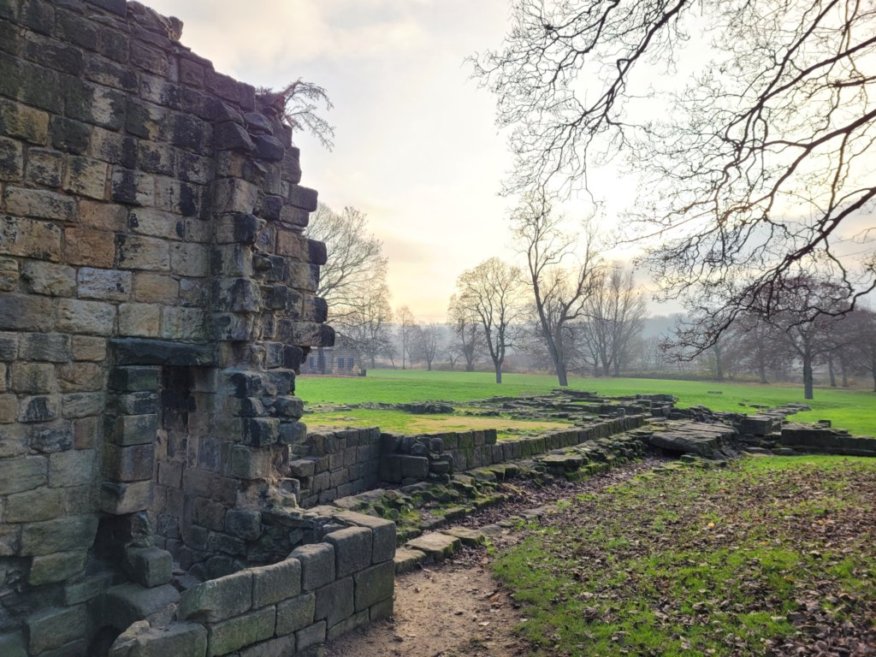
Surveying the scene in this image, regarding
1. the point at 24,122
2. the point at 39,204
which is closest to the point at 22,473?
the point at 39,204

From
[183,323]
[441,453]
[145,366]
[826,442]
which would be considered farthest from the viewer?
[826,442]

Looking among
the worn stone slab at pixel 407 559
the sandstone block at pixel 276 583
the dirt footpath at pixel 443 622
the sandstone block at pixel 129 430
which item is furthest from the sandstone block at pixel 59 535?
the worn stone slab at pixel 407 559

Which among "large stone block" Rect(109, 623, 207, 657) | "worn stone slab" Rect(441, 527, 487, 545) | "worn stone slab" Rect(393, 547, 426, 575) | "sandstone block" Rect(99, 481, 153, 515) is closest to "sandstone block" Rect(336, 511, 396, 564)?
"worn stone slab" Rect(393, 547, 426, 575)

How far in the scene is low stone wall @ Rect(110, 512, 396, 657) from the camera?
4.10 meters

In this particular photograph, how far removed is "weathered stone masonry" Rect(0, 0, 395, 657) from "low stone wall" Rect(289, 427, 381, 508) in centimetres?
290

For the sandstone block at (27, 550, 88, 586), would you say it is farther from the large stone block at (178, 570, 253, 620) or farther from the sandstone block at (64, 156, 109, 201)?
the sandstone block at (64, 156, 109, 201)

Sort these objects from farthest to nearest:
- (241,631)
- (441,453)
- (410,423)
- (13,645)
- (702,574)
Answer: (410,423) → (441,453) → (702,574) → (13,645) → (241,631)

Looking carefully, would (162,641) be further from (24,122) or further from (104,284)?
(24,122)

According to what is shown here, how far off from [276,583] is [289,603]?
10.2 inches

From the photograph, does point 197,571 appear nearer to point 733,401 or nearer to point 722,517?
point 722,517

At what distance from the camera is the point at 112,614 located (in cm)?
505

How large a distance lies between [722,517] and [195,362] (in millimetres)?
Result: 7596

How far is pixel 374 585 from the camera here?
5.63 metres

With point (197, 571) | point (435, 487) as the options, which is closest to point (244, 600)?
point (197, 571)
